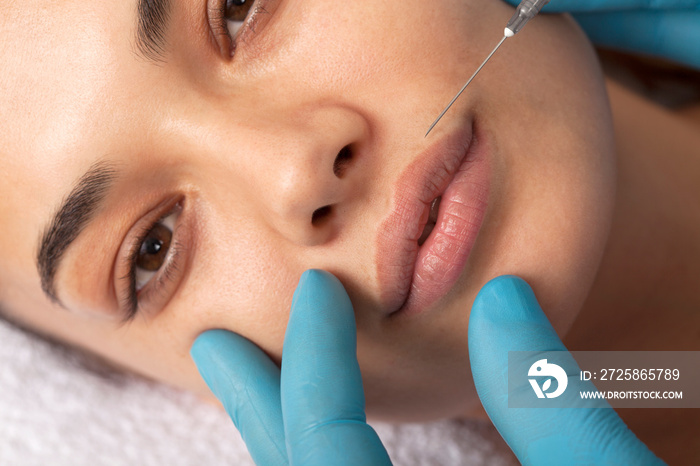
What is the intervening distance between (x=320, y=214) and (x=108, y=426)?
41.4 inches

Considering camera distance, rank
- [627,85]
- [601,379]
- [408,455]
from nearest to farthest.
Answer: [601,379], [408,455], [627,85]

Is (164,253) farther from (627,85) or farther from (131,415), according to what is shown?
(627,85)

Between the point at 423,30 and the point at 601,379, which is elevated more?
the point at 423,30

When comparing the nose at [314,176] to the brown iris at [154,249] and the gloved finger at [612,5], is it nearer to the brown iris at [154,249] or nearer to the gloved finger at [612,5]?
the brown iris at [154,249]

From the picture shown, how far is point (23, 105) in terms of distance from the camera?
931 mm

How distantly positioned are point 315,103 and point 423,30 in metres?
0.20

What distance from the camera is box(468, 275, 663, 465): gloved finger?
78cm

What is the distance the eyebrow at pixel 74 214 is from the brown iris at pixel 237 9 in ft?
1.08

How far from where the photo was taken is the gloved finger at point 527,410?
781mm

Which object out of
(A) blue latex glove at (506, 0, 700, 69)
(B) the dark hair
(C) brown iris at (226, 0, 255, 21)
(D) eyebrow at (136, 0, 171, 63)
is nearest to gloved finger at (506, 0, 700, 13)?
(A) blue latex glove at (506, 0, 700, 69)

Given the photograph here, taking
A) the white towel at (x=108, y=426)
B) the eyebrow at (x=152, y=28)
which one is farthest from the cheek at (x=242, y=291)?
the white towel at (x=108, y=426)

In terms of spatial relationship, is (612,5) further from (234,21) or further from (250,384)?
(250,384)

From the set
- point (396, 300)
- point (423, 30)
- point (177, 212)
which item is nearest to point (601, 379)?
point (396, 300)

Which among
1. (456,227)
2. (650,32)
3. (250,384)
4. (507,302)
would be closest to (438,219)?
(456,227)
